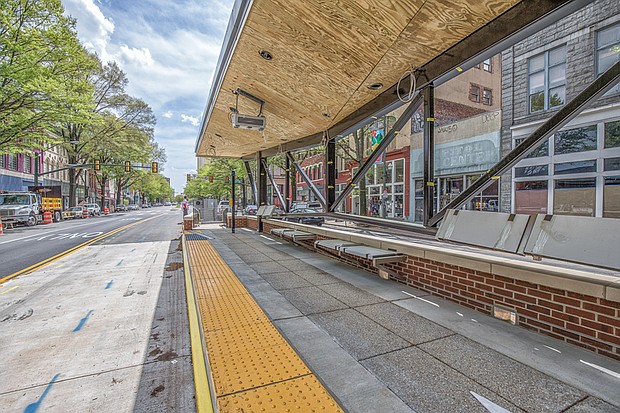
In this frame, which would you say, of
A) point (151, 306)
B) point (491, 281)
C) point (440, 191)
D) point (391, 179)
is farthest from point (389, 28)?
point (391, 179)

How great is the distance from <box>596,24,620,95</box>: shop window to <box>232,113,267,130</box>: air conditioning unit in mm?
6097

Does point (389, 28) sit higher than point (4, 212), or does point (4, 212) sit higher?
point (389, 28)

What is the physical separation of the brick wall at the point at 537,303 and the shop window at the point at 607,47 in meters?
2.43

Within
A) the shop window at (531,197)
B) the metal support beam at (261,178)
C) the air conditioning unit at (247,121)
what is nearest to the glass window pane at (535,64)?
the shop window at (531,197)

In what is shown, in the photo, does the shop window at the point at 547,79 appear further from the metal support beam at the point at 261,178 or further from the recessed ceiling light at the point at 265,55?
the metal support beam at the point at 261,178

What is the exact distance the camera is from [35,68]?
1625 centimetres

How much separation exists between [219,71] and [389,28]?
12.5ft

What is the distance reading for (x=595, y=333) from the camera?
2.76 metres

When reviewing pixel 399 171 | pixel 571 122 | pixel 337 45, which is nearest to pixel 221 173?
pixel 399 171

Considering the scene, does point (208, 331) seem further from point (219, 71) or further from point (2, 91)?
point (2, 91)

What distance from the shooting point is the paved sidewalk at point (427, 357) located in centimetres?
217

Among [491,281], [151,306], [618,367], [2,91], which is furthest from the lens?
[2,91]

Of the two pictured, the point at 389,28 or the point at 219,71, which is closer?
the point at 389,28

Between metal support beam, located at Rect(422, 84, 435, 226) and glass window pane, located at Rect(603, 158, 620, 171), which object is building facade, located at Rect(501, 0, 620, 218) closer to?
glass window pane, located at Rect(603, 158, 620, 171)
